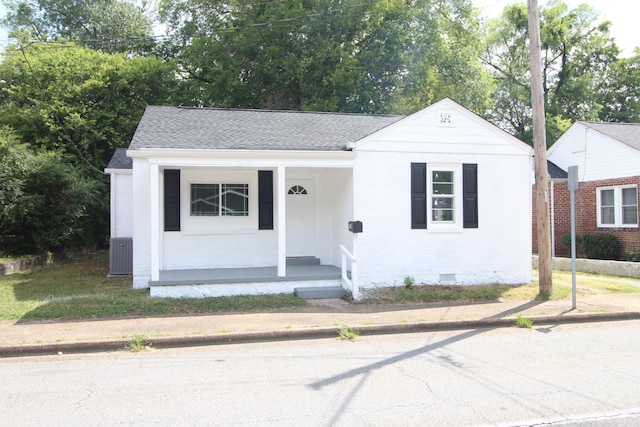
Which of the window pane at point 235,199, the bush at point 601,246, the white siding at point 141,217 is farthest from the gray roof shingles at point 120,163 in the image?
the bush at point 601,246

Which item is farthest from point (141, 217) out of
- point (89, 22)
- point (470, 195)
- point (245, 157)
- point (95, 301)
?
point (89, 22)

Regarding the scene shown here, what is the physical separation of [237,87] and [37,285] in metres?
17.5

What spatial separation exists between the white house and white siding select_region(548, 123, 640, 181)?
6.85 meters

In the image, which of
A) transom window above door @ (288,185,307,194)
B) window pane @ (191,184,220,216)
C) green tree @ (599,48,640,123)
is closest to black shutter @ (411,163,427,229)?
transom window above door @ (288,185,307,194)

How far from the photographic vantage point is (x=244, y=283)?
10711mm

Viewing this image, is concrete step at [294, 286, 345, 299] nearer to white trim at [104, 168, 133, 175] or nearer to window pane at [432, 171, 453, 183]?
window pane at [432, 171, 453, 183]

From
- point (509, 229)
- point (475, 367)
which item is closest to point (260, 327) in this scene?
point (475, 367)

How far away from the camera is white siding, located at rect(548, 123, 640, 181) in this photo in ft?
55.5

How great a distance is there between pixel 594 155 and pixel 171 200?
15.5 m

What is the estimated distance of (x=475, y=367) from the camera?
20.2 feet

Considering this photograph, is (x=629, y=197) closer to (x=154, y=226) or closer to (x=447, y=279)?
(x=447, y=279)

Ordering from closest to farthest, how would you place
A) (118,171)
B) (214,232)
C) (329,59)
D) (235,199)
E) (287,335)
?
(287,335) → (214,232) → (235,199) → (118,171) → (329,59)

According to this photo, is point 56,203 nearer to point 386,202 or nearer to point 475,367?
point 386,202

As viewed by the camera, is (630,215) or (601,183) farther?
(601,183)
